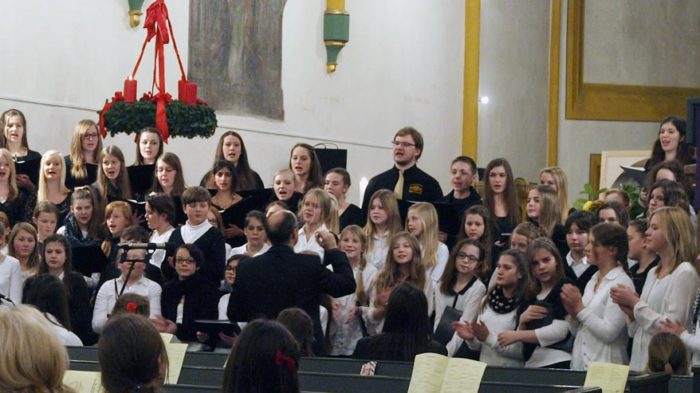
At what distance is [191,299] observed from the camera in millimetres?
8922

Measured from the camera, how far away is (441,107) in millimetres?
18906

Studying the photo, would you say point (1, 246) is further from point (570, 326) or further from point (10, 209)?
point (570, 326)

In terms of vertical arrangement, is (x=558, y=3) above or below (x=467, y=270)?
above

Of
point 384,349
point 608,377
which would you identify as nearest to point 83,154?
point 384,349

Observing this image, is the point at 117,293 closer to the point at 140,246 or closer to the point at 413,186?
the point at 140,246

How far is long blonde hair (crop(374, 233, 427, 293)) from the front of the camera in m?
8.79

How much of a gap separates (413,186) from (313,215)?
4.54 feet

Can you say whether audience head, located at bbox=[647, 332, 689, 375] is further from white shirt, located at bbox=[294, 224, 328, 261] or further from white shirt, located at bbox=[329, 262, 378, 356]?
white shirt, located at bbox=[294, 224, 328, 261]

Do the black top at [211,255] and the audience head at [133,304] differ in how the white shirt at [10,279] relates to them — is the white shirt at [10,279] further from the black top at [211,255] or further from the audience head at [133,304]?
the audience head at [133,304]

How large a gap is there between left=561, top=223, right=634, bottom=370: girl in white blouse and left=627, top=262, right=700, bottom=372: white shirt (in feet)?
0.44

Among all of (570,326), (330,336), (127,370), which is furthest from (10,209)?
(127,370)

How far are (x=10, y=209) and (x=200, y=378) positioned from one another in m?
4.27

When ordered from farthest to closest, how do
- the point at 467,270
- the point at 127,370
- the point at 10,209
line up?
the point at 10,209 < the point at 467,270 < the point at 127,370

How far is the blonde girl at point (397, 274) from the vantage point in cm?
877
